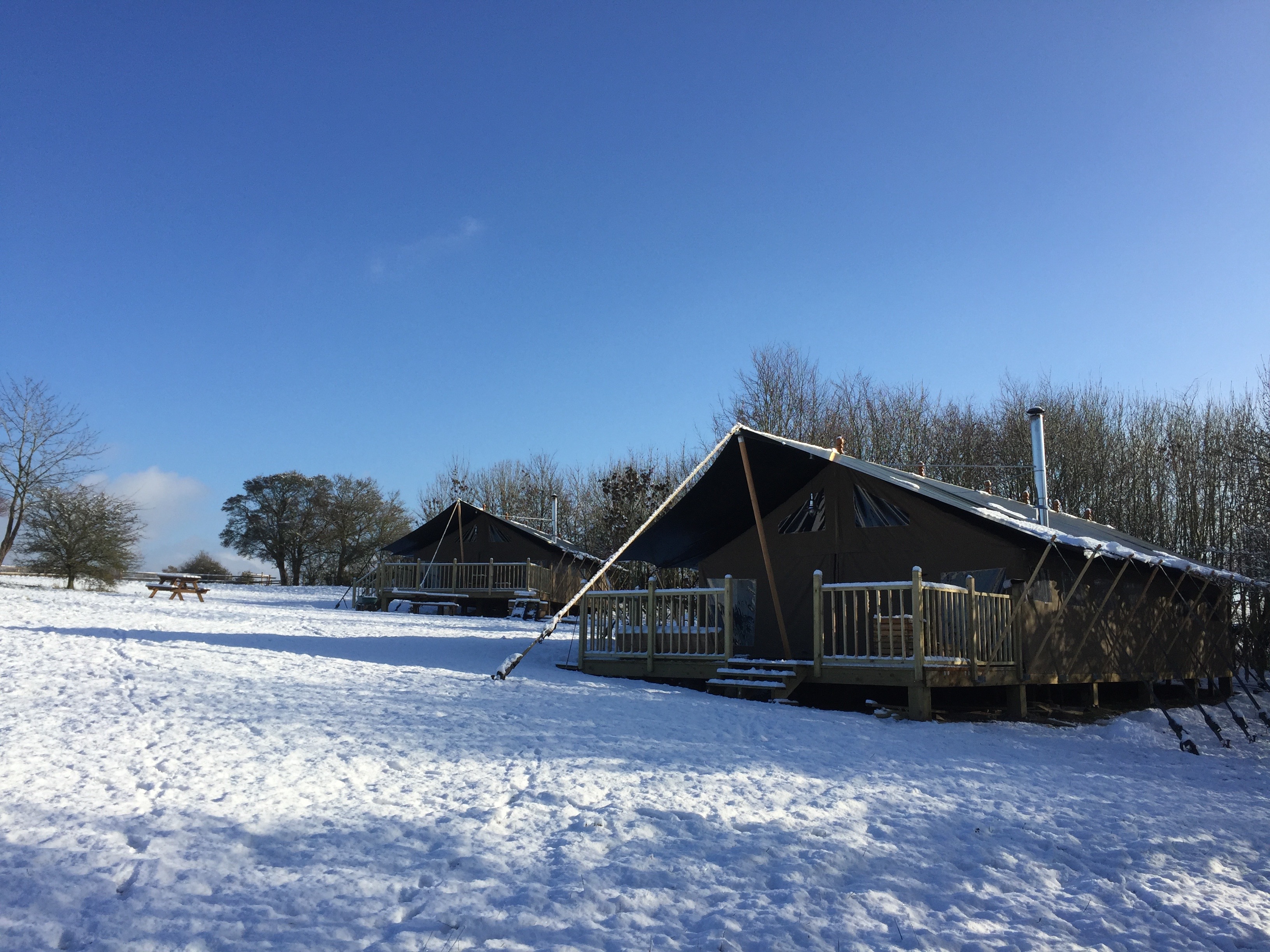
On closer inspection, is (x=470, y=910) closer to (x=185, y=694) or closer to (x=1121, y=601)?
(x=185, y=694)

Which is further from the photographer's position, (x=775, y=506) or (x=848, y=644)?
(x=775, y=506)

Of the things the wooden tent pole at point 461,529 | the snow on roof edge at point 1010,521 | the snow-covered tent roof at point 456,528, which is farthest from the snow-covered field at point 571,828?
the snow-covered tent roof at point 456,528

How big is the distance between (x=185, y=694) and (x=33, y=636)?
529cm

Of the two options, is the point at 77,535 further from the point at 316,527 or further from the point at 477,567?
the point at 316,527

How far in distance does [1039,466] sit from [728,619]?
8.26m

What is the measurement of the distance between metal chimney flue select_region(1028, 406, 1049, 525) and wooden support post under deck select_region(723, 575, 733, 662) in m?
6.73

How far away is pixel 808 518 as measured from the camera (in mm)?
14164

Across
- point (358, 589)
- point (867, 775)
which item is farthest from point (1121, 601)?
point (358, 589)

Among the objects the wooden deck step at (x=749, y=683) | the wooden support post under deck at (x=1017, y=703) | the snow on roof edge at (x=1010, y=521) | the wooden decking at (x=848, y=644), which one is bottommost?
the wooden support post under deck at (x=1017, y=703)

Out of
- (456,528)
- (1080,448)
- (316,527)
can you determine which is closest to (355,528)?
(316,527)

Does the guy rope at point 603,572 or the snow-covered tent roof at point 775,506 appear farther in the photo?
the snow-covered tent roof at point 775,506

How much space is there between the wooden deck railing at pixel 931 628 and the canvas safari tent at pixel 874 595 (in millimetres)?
28

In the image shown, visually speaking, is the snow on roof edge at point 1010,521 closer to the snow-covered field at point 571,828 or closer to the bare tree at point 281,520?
the snow-covered field at point 571,828

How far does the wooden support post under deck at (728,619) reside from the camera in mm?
11672
